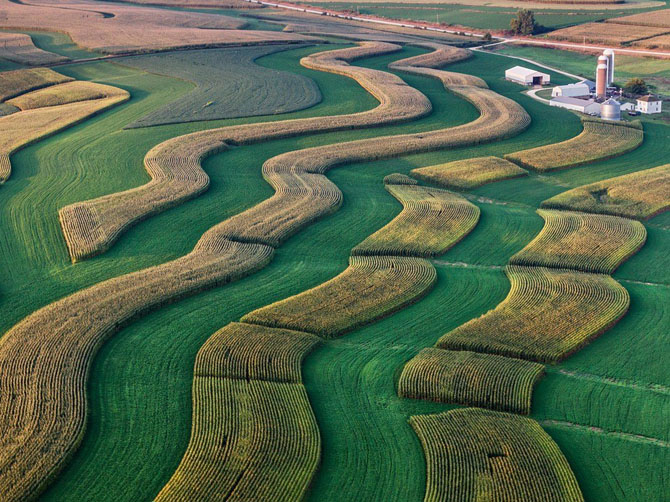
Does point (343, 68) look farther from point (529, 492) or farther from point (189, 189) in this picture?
→ point (529, 492)

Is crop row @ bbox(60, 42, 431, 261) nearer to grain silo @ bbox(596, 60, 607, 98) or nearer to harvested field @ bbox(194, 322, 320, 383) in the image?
harvested field @ bbox(194, 322, 320, 383)

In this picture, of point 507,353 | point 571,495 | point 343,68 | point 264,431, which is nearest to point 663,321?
point 507,353

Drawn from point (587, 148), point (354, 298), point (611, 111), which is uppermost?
point (611, 111)

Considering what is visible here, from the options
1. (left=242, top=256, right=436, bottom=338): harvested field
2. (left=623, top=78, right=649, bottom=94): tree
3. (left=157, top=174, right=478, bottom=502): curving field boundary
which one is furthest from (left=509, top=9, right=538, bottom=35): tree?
(left=242, top=256, right=436, bottom=338): harvested field

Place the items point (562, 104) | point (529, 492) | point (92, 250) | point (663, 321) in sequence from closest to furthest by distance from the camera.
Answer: point (529, 492) → point (663, 321) → point (92, 250) → point (562, 104)

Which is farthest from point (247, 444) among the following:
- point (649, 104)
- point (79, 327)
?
point (649, 104)

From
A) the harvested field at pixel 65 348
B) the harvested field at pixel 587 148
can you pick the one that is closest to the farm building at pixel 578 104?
the harvested field at pixel 587 148

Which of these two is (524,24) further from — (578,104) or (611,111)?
(611,111)
